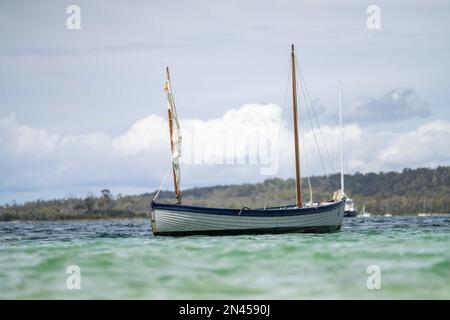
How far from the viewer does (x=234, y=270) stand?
89.3 ft

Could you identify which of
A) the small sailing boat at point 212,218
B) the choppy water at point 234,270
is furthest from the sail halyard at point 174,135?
the choppy water at point 234,270

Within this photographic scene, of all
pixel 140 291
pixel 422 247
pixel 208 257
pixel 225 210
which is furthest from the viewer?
pixel 225 210

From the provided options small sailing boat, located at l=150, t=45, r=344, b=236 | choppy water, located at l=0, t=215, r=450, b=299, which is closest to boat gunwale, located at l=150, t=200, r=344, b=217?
small sailing boat, located at l=150, t=45, r=344, b=236

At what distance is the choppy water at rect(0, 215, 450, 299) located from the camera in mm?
22953

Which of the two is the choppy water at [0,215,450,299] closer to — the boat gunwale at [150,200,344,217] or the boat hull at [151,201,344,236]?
the boat gunwale at [150,200,344,217]

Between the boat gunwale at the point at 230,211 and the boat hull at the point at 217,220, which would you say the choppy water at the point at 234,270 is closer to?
the boat gunwale at the point at 230,211

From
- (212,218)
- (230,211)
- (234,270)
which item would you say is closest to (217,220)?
(212,218)

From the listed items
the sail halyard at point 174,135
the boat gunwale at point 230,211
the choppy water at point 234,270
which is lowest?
the choppy water at point 234,270

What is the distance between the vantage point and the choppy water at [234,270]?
23.0 meters

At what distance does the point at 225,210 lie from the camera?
4506 centimetres
